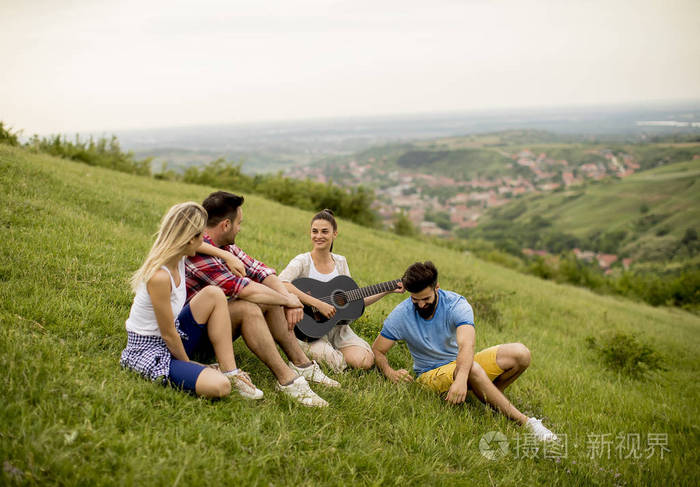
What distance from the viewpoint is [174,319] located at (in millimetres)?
3242

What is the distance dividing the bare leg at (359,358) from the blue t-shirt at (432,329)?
359mm

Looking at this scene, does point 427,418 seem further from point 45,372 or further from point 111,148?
point 111,148

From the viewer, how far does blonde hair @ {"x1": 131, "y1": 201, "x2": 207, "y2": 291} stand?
313cm

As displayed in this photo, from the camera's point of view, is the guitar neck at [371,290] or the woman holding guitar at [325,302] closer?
the woman holding guitar at [325,302]

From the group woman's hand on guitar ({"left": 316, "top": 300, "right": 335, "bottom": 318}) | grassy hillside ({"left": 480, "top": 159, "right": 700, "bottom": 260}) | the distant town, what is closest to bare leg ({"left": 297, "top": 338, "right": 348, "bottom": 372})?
woman's hand on guitar ({"left": 316, "top": 300, "right": 335, "bottom": 318})

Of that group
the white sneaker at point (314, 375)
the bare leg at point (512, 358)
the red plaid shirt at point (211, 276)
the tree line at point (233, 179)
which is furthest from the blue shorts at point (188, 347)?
the tree line at point (233, 179)

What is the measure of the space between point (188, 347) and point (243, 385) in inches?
23.4

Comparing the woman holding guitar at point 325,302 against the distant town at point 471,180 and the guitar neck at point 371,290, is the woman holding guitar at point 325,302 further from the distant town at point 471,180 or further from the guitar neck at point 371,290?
the distant town at point 471,180

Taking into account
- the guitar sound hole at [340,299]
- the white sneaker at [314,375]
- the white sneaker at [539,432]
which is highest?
the guitar sound hole at [340,299]

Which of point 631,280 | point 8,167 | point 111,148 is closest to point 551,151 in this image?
point 631,280

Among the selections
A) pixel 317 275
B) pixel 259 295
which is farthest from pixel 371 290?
pixel 259 295

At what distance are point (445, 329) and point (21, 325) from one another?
3647mm

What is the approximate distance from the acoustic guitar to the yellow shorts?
98 cm

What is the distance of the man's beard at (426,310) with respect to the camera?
13.5 ft
